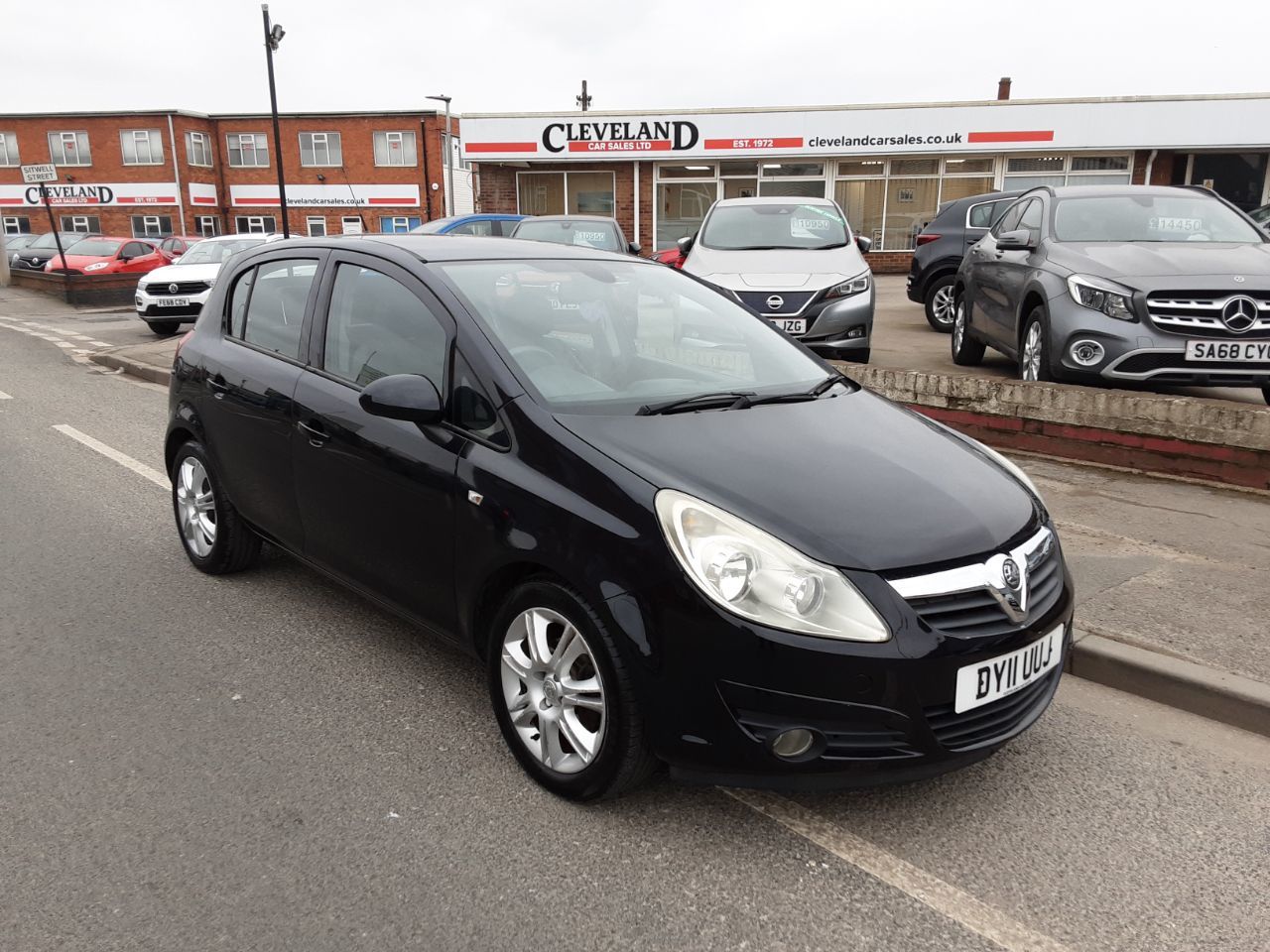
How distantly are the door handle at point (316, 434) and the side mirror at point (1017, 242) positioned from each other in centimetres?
574

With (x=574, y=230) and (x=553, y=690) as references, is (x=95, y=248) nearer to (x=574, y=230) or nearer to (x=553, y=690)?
(x=574, y=230)

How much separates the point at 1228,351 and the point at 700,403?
15.3 feet

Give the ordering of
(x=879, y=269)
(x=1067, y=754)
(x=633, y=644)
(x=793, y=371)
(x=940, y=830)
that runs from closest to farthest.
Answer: (x=633, y=644) < (x=940, y=830) < (x=1067, y=754) < (x=793, y=371) < (x=879, y=269)

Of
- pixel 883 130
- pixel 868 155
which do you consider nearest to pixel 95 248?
pixel 868 155

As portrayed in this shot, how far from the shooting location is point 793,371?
12.5 feet

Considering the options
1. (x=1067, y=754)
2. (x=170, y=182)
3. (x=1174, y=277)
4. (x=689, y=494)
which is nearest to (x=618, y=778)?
(x=689, y=494)

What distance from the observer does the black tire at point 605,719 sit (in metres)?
2.67

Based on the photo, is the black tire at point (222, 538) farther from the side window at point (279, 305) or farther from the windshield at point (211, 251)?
the windshield at point (211, 251)

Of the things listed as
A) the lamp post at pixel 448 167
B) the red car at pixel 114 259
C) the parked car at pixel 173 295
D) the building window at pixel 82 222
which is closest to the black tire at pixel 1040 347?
the parked car at pixel 173 295

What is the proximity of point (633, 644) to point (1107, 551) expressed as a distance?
318 centimetres

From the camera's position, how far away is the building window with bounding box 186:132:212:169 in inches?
1923

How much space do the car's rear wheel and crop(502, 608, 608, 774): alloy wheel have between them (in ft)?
24.6

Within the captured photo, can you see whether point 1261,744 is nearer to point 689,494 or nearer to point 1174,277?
point 689,494

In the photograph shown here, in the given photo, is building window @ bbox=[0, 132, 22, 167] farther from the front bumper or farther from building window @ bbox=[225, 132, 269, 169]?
the front bumper
